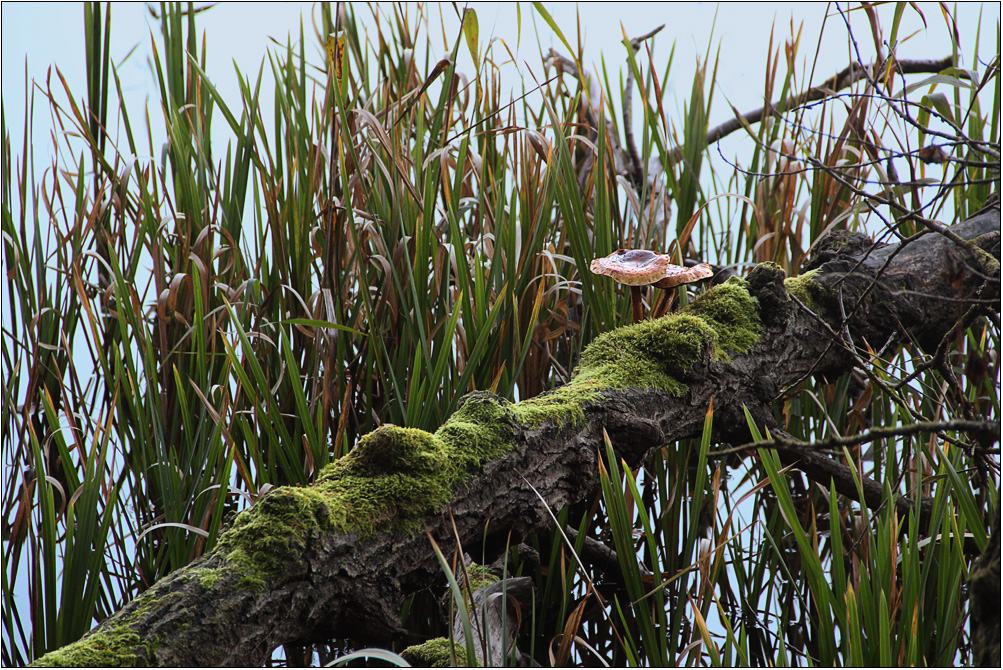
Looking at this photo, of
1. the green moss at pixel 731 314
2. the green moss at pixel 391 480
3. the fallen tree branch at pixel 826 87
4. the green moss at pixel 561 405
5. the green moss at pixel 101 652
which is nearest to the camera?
the green moss at pixel 101 652

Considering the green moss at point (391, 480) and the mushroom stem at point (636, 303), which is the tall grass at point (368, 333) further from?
the green moss at point (391, 480)

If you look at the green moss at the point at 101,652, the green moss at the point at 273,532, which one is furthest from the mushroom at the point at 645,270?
the green moss at the point at 101,652

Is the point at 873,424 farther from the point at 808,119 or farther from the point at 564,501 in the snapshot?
the point at 564,501

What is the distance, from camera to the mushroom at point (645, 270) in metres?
0.85

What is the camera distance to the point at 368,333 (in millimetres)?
1021

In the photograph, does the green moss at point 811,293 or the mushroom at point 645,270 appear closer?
the mushroom at point 645,270

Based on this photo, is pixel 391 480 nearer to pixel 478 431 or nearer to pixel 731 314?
pixel 478 431

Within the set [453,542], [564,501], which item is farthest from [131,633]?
[564,501]

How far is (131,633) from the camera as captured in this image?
0.55 meters

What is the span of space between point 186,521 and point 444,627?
0.45 m

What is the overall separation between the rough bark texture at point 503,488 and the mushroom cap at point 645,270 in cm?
8

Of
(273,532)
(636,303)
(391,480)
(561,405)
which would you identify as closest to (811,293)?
(636,303)

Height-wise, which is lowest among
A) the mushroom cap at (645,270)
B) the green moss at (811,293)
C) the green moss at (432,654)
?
the green moss at (432,654)

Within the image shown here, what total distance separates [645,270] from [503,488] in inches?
13.2
